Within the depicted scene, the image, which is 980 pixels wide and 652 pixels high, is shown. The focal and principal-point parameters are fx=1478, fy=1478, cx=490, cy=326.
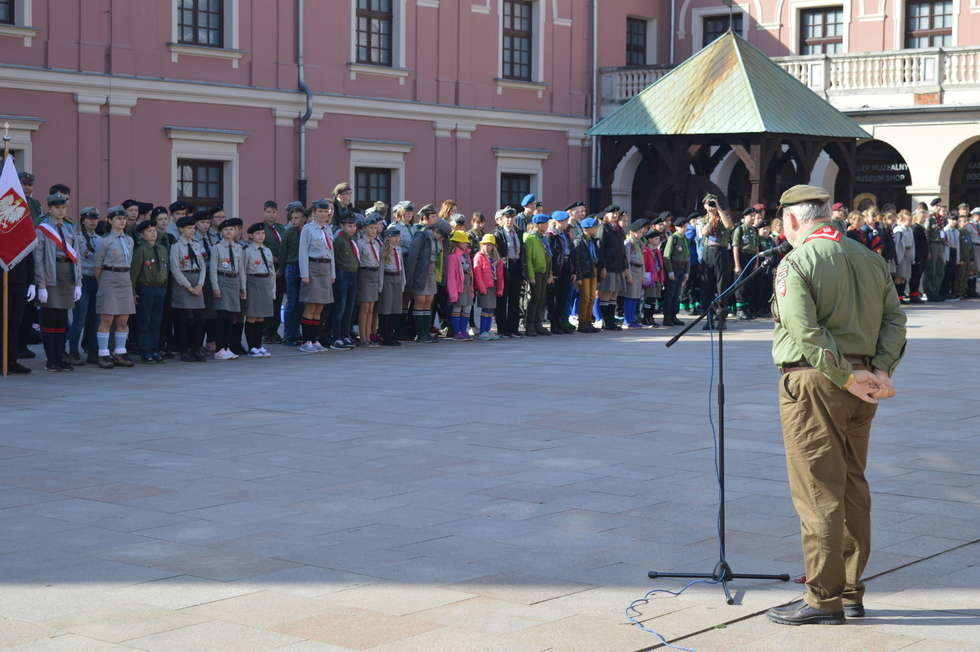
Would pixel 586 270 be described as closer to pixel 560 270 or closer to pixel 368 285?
pixel 560 270

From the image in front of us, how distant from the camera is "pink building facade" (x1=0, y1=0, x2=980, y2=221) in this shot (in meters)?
26.5

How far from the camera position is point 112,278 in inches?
626

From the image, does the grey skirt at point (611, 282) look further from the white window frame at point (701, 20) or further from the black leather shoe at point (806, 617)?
the white window frame at point (701, 20)

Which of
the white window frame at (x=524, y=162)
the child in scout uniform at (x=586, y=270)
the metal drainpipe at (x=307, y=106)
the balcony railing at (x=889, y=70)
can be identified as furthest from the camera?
the white window frame at (x=524, y=162)

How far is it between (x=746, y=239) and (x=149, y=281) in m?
11.1

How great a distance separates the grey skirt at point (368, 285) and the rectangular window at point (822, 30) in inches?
865

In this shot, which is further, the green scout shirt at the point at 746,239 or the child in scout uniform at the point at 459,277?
the green scout shirt at the point at 746,239

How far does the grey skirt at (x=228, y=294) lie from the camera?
17016mm

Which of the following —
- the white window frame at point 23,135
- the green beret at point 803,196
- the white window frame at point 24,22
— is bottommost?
the green beret at point 803,196

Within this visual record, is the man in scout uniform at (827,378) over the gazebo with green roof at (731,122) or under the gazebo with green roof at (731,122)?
under

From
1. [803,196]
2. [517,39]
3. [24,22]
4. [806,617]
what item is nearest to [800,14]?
[517,39]

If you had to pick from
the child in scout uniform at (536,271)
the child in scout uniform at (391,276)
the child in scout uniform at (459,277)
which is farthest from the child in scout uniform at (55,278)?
the child in scout uniform at (536,271)

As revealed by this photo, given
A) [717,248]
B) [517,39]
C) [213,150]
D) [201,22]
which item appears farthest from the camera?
[517,39]

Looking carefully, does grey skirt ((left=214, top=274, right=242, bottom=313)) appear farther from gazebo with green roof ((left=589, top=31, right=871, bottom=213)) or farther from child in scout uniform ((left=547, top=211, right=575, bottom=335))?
gazebo with green roof ((left=589, top=31, right=871, bottom=213))
